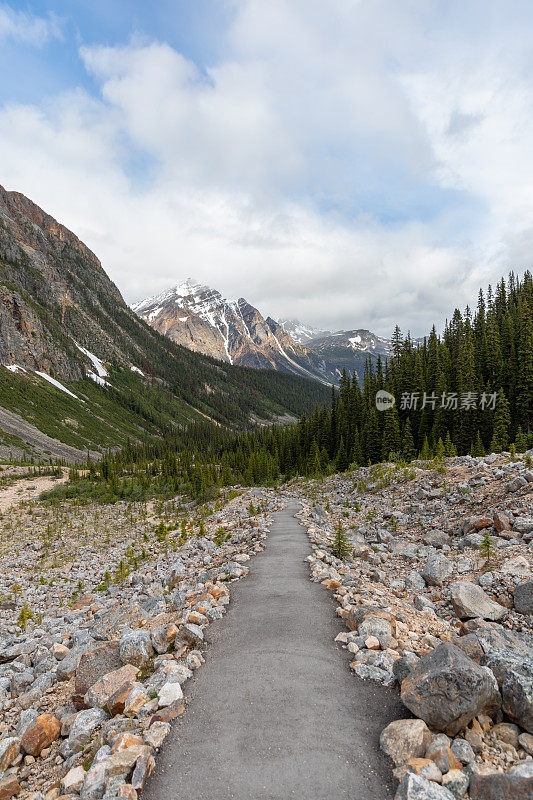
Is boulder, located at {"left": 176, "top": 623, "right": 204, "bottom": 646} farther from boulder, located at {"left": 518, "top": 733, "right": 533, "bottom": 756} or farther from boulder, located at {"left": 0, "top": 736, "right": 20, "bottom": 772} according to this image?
boulder, located at {"left": 518, "top": 733, "right": 533, "bottom": 756}

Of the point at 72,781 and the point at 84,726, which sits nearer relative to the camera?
the point at 72,781

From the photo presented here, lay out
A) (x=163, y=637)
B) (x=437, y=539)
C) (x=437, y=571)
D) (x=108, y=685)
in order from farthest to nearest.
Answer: (x=437, y=539)
(x=437, y=571)
(x=163, y=637)
(x=108, y=685)

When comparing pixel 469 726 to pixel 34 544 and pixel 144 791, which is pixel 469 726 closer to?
pixel 144 791

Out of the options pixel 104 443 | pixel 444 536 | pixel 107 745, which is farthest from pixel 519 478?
pixel 104 443

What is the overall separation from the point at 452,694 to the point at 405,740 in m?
0.91

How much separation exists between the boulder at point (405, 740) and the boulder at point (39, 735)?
18.1 feet

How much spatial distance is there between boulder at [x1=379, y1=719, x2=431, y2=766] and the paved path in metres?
0.16

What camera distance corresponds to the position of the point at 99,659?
816 cm

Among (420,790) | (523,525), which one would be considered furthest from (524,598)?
(420,790)

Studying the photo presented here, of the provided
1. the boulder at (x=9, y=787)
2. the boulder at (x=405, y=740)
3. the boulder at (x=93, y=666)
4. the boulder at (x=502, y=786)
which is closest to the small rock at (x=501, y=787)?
the boulder at (x=502, y=786)

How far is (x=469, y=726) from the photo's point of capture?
16.7 ft

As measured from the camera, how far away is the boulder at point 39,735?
588 cm

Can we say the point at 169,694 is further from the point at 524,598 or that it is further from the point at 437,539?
the point at 437,539

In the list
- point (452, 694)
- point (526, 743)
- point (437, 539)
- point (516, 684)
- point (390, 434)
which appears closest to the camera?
point (526, 743)
